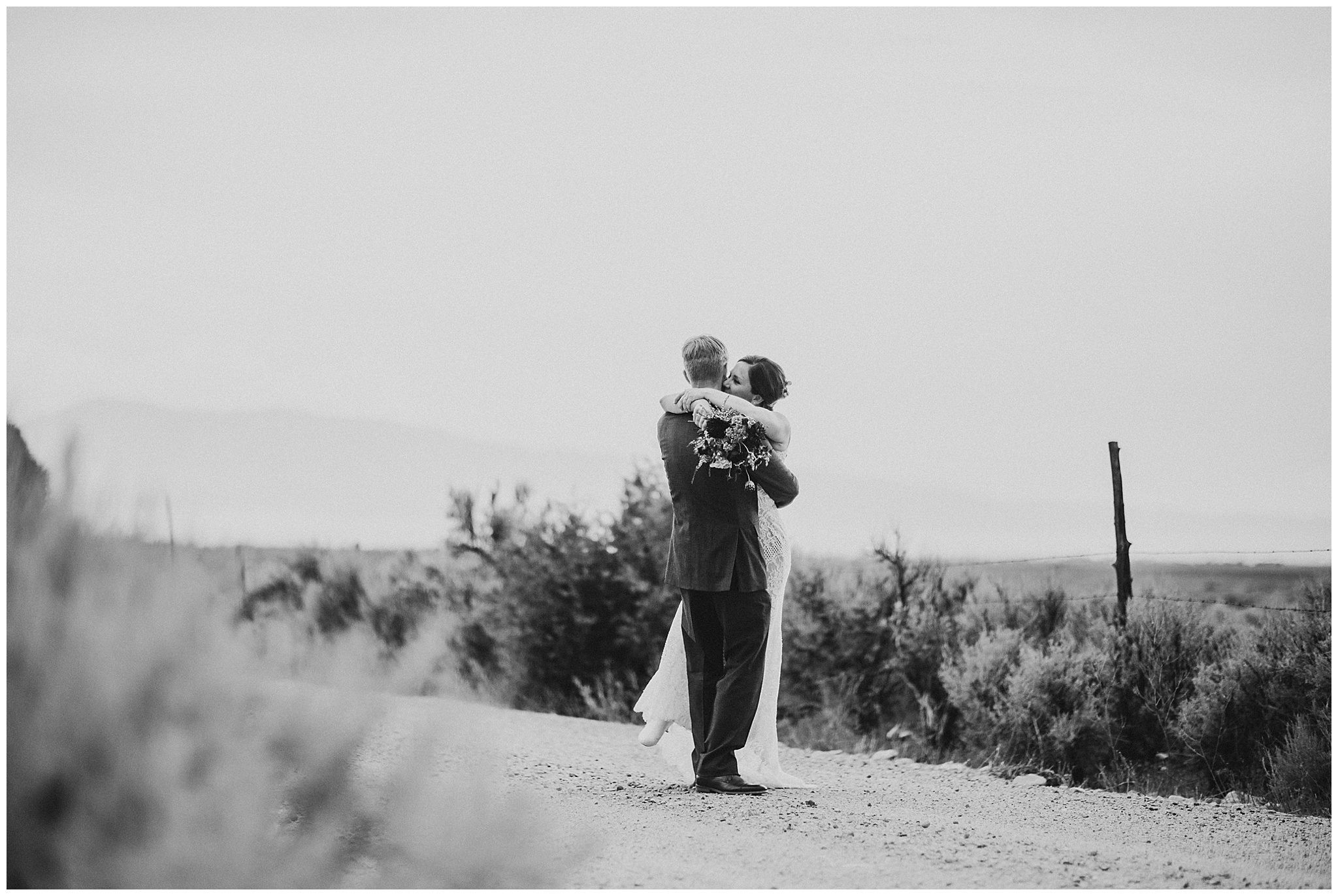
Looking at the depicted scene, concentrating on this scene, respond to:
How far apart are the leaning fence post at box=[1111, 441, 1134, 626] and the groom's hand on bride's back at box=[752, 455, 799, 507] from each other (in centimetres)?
406

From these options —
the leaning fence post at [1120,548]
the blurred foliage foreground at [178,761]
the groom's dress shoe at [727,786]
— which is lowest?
the groom's dress shoe at [727,786]

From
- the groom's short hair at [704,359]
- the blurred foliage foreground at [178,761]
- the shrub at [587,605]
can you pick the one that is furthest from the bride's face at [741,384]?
the shrub at [587,605]

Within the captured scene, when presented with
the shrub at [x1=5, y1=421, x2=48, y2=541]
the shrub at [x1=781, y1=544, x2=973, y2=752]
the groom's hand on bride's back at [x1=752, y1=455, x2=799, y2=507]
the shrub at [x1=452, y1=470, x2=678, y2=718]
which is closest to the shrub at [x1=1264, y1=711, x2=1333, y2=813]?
the shrub at [x1=781, y1=544, x2=973, y2=752]

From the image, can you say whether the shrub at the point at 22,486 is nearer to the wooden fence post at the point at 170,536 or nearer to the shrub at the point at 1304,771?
the wooden fence post at the point at 170,536

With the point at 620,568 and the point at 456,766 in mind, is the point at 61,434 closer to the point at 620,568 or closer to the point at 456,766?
the point at 456,766

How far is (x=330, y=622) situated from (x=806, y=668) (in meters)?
9.75

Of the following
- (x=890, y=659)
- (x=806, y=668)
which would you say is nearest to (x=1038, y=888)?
(x=890, y=659)

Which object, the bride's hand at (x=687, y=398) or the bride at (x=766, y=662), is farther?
the bride at (x=766, y=662)

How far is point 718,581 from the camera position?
5.35 meters

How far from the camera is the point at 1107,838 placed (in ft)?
17.1

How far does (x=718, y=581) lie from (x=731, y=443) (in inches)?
23.5

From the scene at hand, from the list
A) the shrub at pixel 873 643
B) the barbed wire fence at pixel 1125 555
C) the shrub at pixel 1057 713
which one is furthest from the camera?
the shrub at pixel 873 643

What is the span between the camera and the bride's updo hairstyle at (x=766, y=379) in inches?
225

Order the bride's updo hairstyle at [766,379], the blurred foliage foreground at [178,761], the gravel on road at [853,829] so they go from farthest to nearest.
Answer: the bride's updo hairstyle at [766,379] → the gravel on road at [853,829] → the blurred foliage foreground at [178,761]
